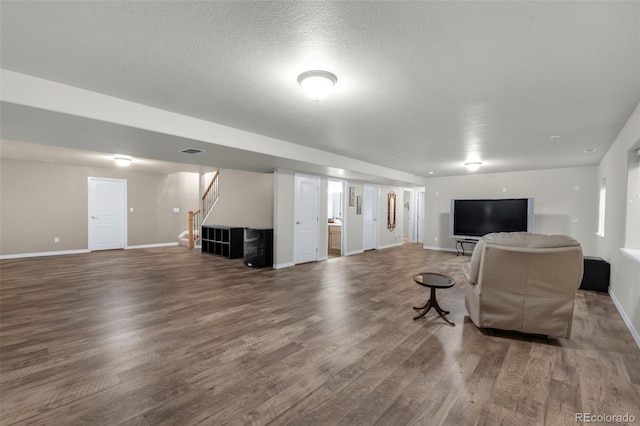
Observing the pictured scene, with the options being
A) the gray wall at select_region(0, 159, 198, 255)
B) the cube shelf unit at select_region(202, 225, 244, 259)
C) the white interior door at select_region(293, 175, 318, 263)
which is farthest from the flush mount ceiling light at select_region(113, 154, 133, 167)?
the white interior door at select_region(293, 175, 318, 263)

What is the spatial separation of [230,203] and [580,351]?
25.1 ft

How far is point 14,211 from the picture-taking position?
6977 millimetres

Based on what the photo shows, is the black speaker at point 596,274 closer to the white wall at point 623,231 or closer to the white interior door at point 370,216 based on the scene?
the white wall at point 623,231

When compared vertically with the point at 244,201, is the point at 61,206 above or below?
below

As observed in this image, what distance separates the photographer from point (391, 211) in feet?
33.1

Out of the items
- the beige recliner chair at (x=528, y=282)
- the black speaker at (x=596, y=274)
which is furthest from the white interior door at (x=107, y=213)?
the black speaker at (x=596, y=274)

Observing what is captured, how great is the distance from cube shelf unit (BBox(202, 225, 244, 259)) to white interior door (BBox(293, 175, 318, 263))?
1815 mm

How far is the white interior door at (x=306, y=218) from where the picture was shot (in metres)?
6.64

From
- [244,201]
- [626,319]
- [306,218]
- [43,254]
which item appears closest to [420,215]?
[306,218]

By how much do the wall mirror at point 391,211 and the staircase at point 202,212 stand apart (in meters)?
5.85

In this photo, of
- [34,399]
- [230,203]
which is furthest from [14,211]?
[34,399]

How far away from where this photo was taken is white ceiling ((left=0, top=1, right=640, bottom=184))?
5.62 feet

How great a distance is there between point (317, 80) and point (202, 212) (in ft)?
29.1

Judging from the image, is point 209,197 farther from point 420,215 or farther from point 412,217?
point 420,215
